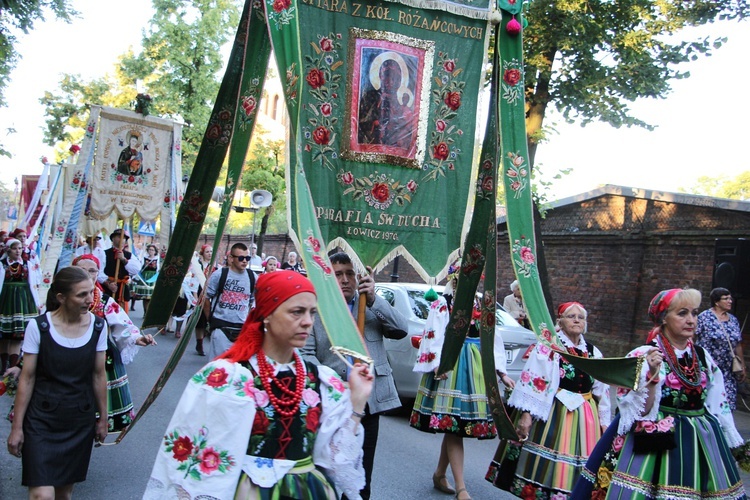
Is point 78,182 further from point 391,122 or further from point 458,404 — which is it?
point 391,122

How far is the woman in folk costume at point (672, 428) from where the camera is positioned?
420 cm

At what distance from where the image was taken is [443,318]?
22.5 ft

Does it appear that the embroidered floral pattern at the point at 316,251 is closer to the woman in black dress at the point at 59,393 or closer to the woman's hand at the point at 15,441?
the woman in black dress at the point at 59,393

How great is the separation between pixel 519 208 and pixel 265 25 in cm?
182

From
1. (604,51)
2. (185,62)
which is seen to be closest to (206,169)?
(604,51)

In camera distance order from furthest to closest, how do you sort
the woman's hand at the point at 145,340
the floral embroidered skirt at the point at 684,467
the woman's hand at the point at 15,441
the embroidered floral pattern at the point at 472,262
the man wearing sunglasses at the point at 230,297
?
the man wearing sunglasses at the point at 230,297
the woman's hand at the point at 145,340
the embroidered floral pattern at the point at 472,262
the woman's hand at the point at 15,441
the floral embroidered skirt at the point at 684,467

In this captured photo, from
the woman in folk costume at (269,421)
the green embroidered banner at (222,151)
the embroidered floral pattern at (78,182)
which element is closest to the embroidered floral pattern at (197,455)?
the woman in folk costume at (269,421)

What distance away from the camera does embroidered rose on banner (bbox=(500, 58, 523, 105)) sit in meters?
4.49

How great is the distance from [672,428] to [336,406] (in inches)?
87.9

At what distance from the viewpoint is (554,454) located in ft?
17.7

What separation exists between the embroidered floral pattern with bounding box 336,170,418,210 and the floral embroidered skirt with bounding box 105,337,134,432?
2.51 meters

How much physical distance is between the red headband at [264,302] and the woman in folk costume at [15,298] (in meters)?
8.09

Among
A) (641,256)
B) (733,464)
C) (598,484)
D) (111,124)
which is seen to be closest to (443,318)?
(598,484)

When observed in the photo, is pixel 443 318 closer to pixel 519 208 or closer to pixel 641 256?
pixel 519 208
